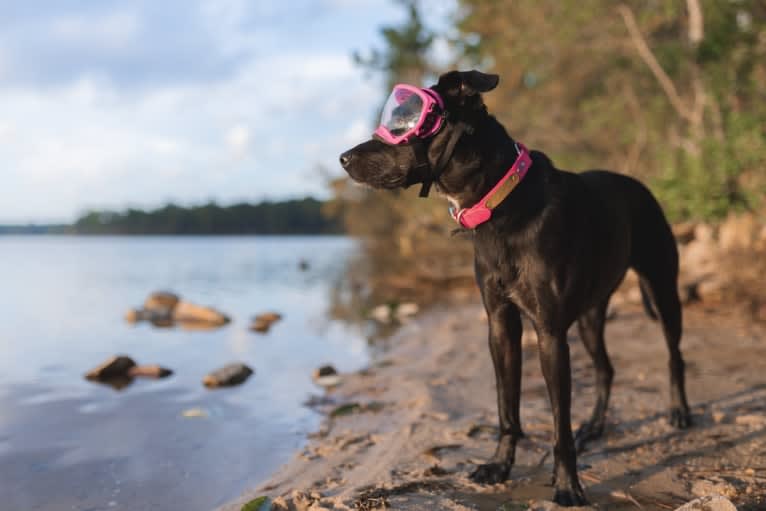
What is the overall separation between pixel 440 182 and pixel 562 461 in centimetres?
174

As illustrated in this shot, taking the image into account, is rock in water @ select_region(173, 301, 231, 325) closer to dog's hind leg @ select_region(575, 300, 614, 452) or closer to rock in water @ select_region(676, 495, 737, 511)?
dog's hind leg @ select_region(575, 300, 614, 452)

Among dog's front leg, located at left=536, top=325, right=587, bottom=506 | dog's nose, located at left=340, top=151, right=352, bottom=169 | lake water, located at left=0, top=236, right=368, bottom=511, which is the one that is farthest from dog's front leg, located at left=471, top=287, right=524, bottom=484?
lake water, located at left=0, top=236, right=368, bottom=511

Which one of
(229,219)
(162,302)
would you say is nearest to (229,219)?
(229,219)

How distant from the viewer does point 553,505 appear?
3402 mm

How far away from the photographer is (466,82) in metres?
3.24

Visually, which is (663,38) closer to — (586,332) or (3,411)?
(586,332)

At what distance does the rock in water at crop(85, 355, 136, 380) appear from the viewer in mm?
7848

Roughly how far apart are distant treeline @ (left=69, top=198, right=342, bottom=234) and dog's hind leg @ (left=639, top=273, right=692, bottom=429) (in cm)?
10658

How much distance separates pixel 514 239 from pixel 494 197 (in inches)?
10.6

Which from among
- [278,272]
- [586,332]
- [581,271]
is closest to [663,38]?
[586,332]

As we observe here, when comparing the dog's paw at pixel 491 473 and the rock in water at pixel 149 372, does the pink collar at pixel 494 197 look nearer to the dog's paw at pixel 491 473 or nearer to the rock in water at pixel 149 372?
the dog's paw at pixel 491 473

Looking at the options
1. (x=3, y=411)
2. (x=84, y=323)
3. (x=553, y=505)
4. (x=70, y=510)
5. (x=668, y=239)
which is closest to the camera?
(x=553, y=505)

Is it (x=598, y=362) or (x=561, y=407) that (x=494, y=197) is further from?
(x=598, y=362)

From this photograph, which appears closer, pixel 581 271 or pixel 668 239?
pixel 581 271
